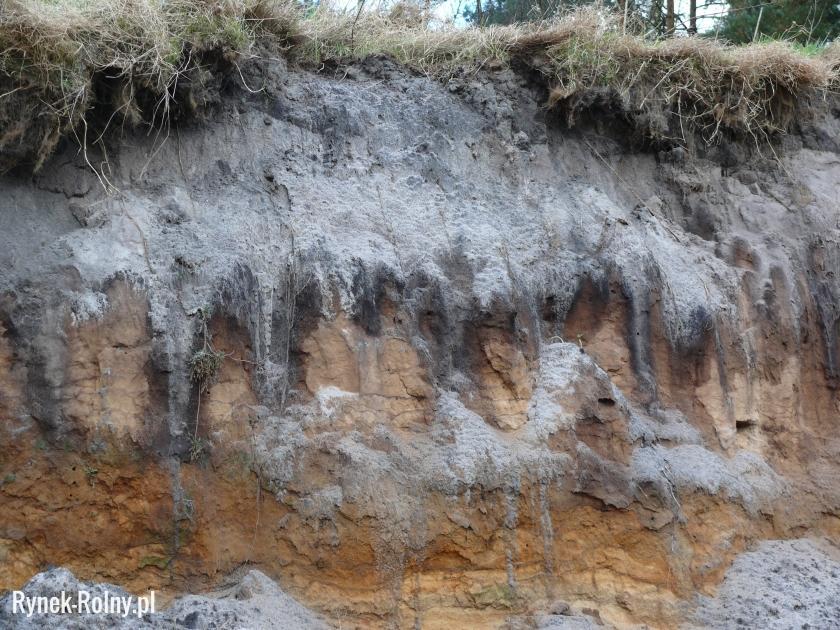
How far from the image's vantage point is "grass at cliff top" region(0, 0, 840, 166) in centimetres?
443

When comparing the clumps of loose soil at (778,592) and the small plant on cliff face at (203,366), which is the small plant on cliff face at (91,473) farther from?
the clumps of loose soil at (778,592)

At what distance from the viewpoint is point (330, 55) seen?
5652 millimetres

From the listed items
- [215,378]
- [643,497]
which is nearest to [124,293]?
[215,378]

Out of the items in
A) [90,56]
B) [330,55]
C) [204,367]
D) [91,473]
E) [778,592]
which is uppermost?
[330,55]

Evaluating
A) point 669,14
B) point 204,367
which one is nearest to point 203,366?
point 204,367

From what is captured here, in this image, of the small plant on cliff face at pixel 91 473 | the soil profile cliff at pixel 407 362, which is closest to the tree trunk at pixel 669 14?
the soil profile cliff at pixel 407 362

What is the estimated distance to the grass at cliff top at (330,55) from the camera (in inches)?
175

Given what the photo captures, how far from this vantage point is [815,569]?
4734mm

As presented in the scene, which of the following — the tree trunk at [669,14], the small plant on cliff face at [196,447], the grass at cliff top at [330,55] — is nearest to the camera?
the small plant on cliff face at [196,447]

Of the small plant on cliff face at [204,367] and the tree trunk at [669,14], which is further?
the tree trunk at [669,14]

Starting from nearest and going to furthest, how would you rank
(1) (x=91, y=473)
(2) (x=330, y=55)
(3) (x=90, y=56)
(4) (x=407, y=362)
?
(1) (x=91, y=473) < (3) (x=90, y=56) < (4) (x=407, y=362) < (2) (x=330, y=55)

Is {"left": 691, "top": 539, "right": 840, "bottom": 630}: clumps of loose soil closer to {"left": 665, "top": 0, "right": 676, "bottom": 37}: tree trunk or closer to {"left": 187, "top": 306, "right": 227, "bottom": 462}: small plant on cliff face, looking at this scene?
{"left": 187, "top": 306, "right": 227, "bottom": 462}: small plant on cliff face

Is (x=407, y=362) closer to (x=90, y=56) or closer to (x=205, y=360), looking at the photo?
(x=205, y=360)

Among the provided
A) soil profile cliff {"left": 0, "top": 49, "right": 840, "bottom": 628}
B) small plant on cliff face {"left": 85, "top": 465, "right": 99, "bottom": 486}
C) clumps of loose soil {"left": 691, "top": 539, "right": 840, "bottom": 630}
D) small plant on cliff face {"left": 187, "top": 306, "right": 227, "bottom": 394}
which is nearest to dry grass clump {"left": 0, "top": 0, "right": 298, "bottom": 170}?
soil profile cliff {"left": 0, "top": 49, "right": 840, "bottom": 628}
